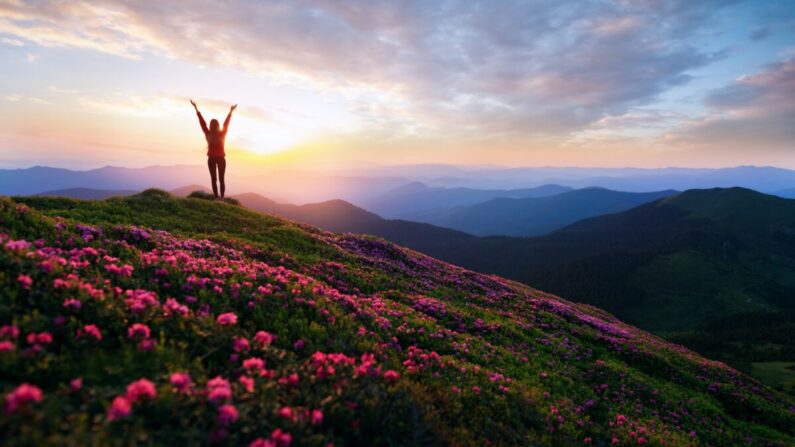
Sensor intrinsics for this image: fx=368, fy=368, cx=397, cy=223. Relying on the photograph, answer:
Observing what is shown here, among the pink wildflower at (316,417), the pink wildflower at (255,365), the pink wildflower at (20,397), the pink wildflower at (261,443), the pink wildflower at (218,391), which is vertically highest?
the pink wildflower at (20,397)

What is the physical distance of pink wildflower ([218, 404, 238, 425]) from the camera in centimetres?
436

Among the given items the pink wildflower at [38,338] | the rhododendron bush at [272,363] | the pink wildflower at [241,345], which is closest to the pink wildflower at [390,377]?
the rhododendron bush at [272,363]

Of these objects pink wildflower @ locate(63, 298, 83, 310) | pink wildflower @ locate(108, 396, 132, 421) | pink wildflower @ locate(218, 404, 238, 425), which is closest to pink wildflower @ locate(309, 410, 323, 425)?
pink wildflower @ locate(218, 404, 238, 425)

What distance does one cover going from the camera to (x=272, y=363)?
6.54 metres

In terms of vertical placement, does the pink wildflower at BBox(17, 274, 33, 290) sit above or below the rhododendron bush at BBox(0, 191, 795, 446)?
above

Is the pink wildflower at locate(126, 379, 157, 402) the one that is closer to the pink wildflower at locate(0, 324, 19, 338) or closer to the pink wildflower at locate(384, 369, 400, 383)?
the pink wildflower at locate(0, 324, 19, 338)

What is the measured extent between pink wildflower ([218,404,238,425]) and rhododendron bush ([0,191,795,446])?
1cm

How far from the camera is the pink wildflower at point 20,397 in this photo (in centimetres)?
362

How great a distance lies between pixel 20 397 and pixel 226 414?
1958 mm

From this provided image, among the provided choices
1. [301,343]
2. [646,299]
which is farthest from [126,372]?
[646,299]

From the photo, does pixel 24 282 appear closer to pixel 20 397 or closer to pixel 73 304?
pixel 73 304

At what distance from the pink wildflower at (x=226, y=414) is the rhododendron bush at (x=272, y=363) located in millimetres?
15

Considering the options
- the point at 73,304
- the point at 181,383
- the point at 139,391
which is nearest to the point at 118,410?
the point at 139,391

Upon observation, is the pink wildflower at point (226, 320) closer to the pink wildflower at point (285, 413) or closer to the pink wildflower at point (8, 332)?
the pink wildflower at point (285, 413)
